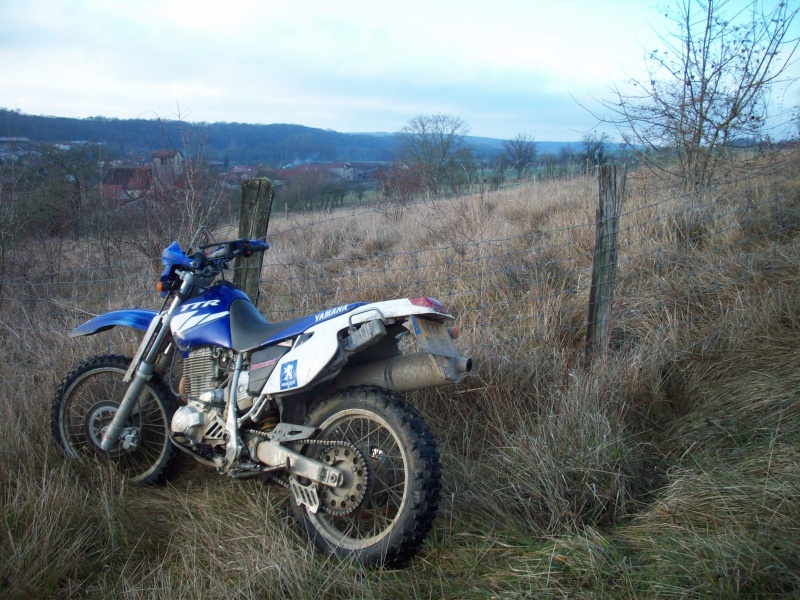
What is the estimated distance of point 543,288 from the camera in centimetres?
497

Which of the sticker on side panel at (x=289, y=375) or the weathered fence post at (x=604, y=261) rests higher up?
the weathered fence post at (x=604, y=261)

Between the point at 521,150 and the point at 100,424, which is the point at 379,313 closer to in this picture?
the point at 100,424

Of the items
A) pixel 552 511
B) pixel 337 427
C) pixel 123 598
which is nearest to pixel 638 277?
pixel 552 511

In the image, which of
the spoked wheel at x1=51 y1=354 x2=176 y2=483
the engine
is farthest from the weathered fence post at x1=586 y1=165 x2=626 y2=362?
the spoked wheel at x1=51 y1=354 x2=176 y2=483

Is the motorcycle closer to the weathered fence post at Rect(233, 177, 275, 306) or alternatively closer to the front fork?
the front fork

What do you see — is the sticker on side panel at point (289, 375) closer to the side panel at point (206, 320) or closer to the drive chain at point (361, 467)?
the drive chain at point (361, 467)

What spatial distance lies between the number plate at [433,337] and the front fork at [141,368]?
137 cm

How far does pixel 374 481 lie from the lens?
2891mm

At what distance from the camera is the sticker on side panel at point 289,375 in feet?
9.57

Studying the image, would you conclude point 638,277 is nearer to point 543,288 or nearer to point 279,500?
point 543,288

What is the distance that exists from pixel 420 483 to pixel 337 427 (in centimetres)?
49

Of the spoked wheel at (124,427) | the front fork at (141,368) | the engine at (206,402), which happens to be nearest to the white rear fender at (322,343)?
the engine at (206,402)

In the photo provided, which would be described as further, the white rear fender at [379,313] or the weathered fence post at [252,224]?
the weathered fence post at [252,224]

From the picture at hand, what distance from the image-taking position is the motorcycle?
9.08 ft
